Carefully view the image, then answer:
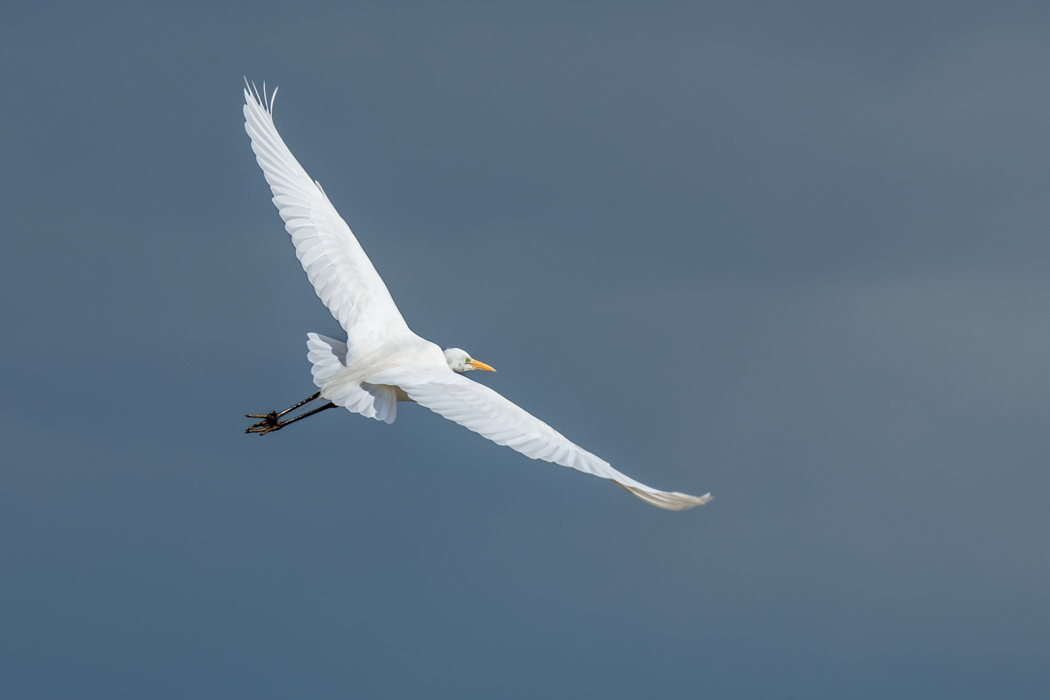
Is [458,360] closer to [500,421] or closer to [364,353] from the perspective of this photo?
[364,353]

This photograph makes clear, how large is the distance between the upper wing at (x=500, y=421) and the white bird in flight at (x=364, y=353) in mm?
18

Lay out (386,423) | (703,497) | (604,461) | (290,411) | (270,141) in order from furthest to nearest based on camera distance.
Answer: (270,141) < (290,411) < (386,423) < (604,461) < (703,497)

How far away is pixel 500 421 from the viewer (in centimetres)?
2219

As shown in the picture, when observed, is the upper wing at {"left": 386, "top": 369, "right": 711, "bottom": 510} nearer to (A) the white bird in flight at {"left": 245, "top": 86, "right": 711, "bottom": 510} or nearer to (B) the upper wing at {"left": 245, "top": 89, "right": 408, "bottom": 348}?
(A) the white bird in flight at {"left": 245, "top": 86, "right": 711, "bottom": 510}

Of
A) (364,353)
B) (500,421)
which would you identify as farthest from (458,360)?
(500,421)

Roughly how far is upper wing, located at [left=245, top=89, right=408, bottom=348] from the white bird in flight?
0.02 metres

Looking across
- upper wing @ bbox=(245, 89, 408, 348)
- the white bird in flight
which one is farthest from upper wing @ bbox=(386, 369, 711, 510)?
upper wing @ bbox=(245, 89, 408, 348)

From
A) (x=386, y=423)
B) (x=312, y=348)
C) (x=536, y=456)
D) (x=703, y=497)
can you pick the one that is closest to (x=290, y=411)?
(x=312, y=348)

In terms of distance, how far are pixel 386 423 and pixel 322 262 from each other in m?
4.98

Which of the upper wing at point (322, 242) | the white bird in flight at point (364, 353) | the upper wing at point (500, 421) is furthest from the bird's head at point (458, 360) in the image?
the upper wing at point (500, 421)

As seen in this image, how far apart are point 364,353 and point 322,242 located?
10.3 ft

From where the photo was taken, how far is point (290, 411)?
25.8 metres

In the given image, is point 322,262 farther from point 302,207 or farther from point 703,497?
point 703,497

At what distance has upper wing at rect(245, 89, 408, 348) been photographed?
2669cm
